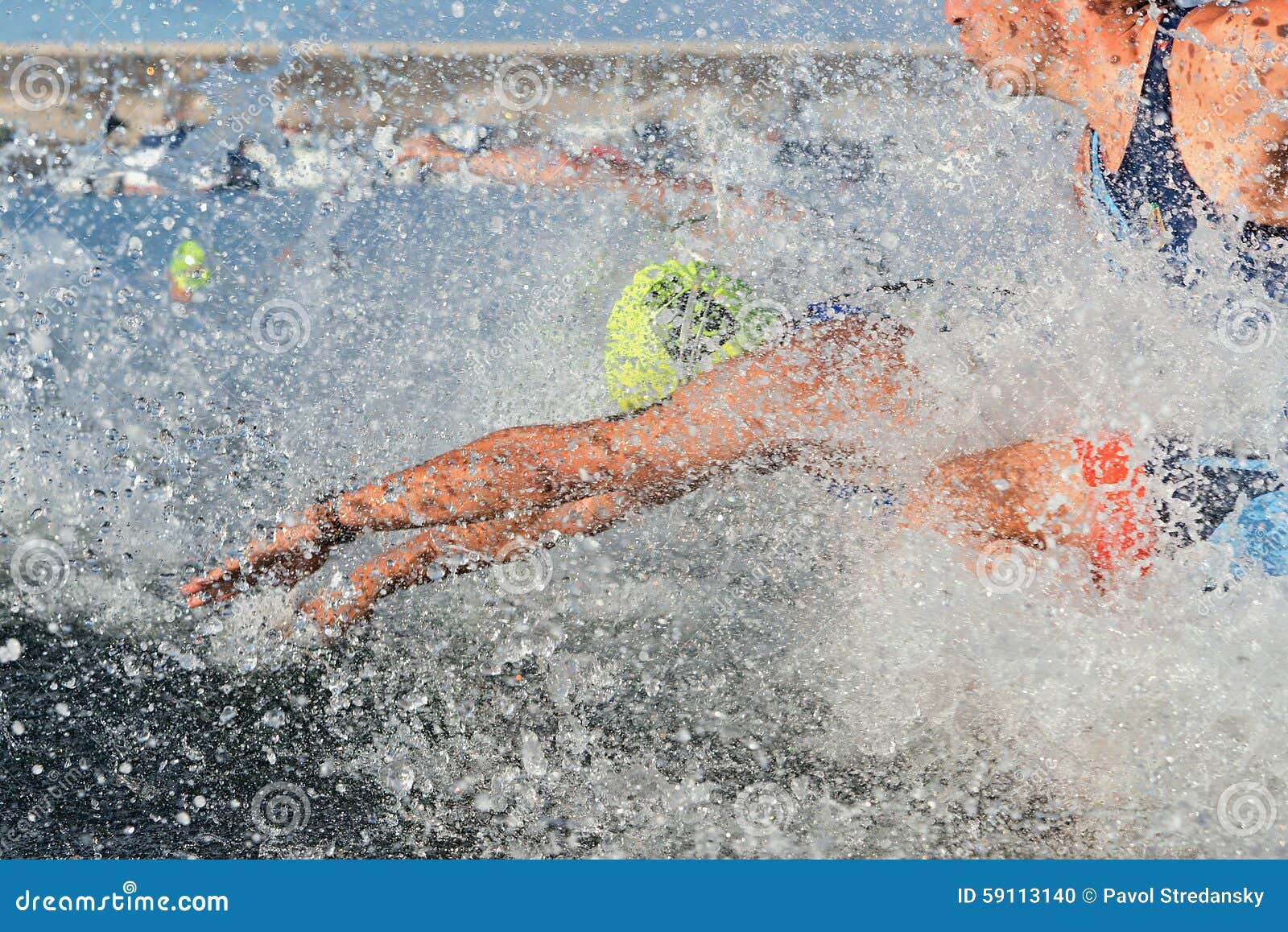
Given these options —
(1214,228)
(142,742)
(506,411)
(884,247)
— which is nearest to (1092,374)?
(1214,228)

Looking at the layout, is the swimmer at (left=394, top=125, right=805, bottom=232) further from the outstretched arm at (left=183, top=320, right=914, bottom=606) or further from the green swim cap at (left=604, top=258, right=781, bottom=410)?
the outstretched arm at (left=183, top=320, right=914, bottom=606)

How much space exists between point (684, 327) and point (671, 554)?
35 centimetres

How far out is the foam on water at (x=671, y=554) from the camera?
1.08m

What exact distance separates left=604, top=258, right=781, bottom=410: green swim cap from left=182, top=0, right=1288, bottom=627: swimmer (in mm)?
96

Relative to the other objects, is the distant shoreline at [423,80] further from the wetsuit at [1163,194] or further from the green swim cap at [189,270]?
the wetsuit at [1163,194]

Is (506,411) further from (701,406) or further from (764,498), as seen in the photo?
(701,406)

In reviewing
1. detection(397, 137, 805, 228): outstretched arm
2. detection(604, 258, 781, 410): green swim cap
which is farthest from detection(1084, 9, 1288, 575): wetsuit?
detection(397, 137, 805, 228): outstretched arm

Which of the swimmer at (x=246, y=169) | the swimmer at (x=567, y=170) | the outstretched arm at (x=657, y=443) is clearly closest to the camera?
the outstretched arm at (x=657, y=443)

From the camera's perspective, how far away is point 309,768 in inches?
50.2

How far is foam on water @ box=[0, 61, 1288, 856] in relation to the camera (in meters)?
1.08

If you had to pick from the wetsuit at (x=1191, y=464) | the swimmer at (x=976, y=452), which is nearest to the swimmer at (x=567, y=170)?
the swimmer at (x=976, y=452)

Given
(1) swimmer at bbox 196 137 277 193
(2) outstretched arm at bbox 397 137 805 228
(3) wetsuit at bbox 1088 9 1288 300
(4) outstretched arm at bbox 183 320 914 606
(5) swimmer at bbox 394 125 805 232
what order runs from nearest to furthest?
(3) wetsuit at bbox 1088 9 1288 300
(4) outstretched arm at bbox 183 320 914 606
(2) outstretched arm at bbox 397 137 805 228
(5) swimmer at bbox 394 125 805 232
(1) swimmer at bbox 196 137 277 193

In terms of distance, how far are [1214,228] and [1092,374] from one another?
0.19 meters

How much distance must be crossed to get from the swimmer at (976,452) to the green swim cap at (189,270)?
0.76 meters
